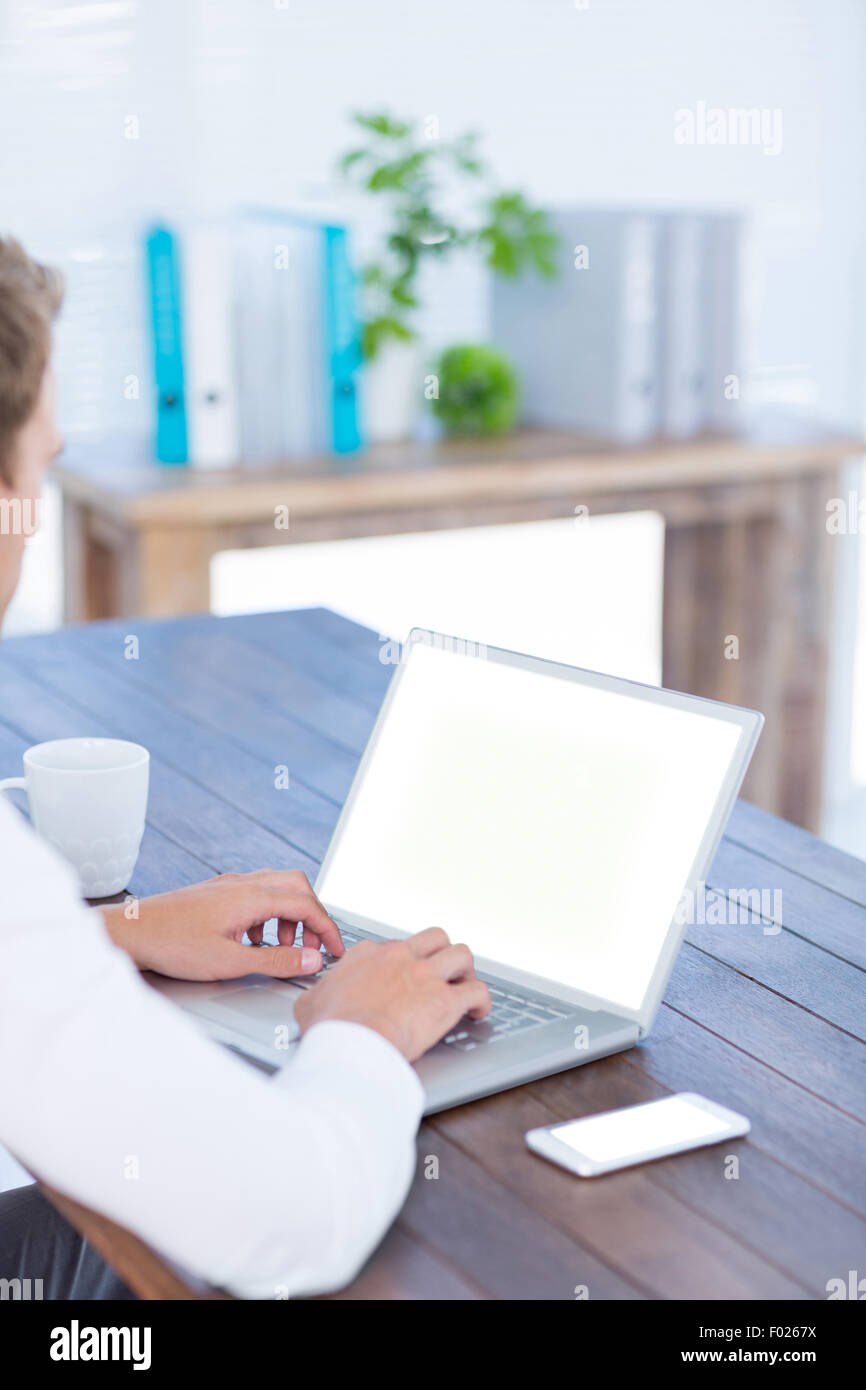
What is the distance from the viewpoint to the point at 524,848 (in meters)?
1.10

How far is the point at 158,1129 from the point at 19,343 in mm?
418

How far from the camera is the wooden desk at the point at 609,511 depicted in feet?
8.30

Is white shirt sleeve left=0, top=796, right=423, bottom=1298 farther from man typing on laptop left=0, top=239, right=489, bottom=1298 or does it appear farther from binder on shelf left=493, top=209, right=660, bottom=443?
binder on shelf left=493, top=209, right=660, bottom=443

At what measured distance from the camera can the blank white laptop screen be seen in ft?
3.36

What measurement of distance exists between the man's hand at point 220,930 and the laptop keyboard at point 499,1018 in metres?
0.02

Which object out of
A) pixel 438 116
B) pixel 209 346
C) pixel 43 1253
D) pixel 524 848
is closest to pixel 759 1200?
pixel 524 848

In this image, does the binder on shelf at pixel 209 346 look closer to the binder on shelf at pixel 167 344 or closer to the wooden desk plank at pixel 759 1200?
the binder on shelf at pixel 167 344

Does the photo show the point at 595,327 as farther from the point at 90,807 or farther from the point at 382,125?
the point at 90,807

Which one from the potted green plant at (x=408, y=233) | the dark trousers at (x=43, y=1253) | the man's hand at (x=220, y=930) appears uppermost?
the potted green plant at (x=408, y=233)

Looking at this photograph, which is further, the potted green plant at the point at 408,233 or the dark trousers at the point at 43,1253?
the potted green plant at the point at 408,233

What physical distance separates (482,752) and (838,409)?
→ 8.41 ft

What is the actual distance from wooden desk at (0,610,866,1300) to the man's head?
0.37m

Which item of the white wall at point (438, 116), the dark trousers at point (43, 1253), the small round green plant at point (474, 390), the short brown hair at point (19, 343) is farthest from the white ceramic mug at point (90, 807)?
the small round green plant at point (474, 390)
